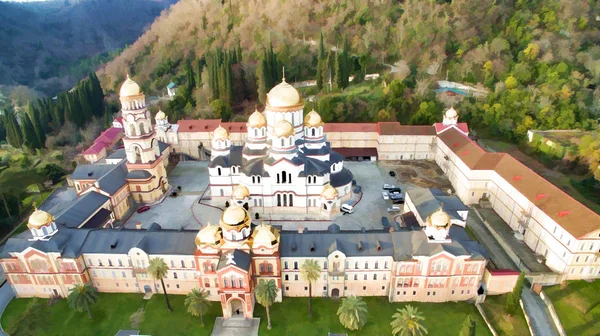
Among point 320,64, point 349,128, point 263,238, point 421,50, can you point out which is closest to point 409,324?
point 263,238

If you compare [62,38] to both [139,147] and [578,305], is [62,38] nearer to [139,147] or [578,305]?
[139,147]

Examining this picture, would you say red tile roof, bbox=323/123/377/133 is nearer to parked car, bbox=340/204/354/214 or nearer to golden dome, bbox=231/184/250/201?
parked car, bbox=340/204/354/214

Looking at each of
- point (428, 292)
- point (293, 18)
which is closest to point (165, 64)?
point (293, 18)

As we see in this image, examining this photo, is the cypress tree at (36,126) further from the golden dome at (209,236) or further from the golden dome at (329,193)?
the golden dome at (329,193)

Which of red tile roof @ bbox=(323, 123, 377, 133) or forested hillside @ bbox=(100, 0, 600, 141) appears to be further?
forested hillside @ bbox=(100, 0, 600, 141)

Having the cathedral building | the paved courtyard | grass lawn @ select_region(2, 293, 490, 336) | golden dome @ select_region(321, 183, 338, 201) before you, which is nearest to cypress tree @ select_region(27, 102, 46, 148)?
the paved courtyard
